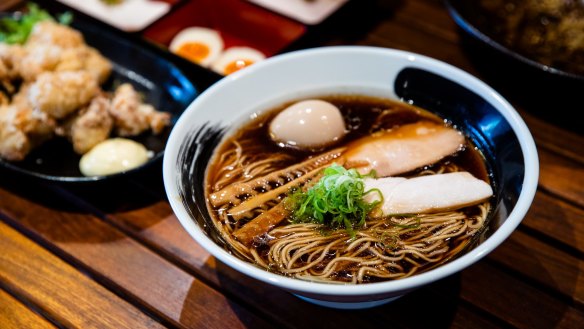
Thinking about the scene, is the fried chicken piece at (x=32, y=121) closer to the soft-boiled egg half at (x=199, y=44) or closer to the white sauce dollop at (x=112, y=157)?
the white sauce dollop at (x=112, y=157)

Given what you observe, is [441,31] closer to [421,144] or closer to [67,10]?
[421,144]

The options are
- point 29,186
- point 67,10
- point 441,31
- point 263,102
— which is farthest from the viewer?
point 67,10

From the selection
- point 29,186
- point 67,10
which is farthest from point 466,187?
point 67,10

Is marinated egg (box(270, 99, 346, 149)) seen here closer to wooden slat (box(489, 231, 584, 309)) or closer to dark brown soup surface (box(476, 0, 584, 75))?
wooden slat (box(489, 231, 584, 309))

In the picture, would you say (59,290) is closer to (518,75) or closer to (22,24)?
(22,24)

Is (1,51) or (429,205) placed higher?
(429,205)

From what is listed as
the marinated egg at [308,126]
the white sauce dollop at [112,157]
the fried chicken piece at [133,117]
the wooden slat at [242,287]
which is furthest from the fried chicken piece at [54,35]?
the marinated egg at [308,126]
